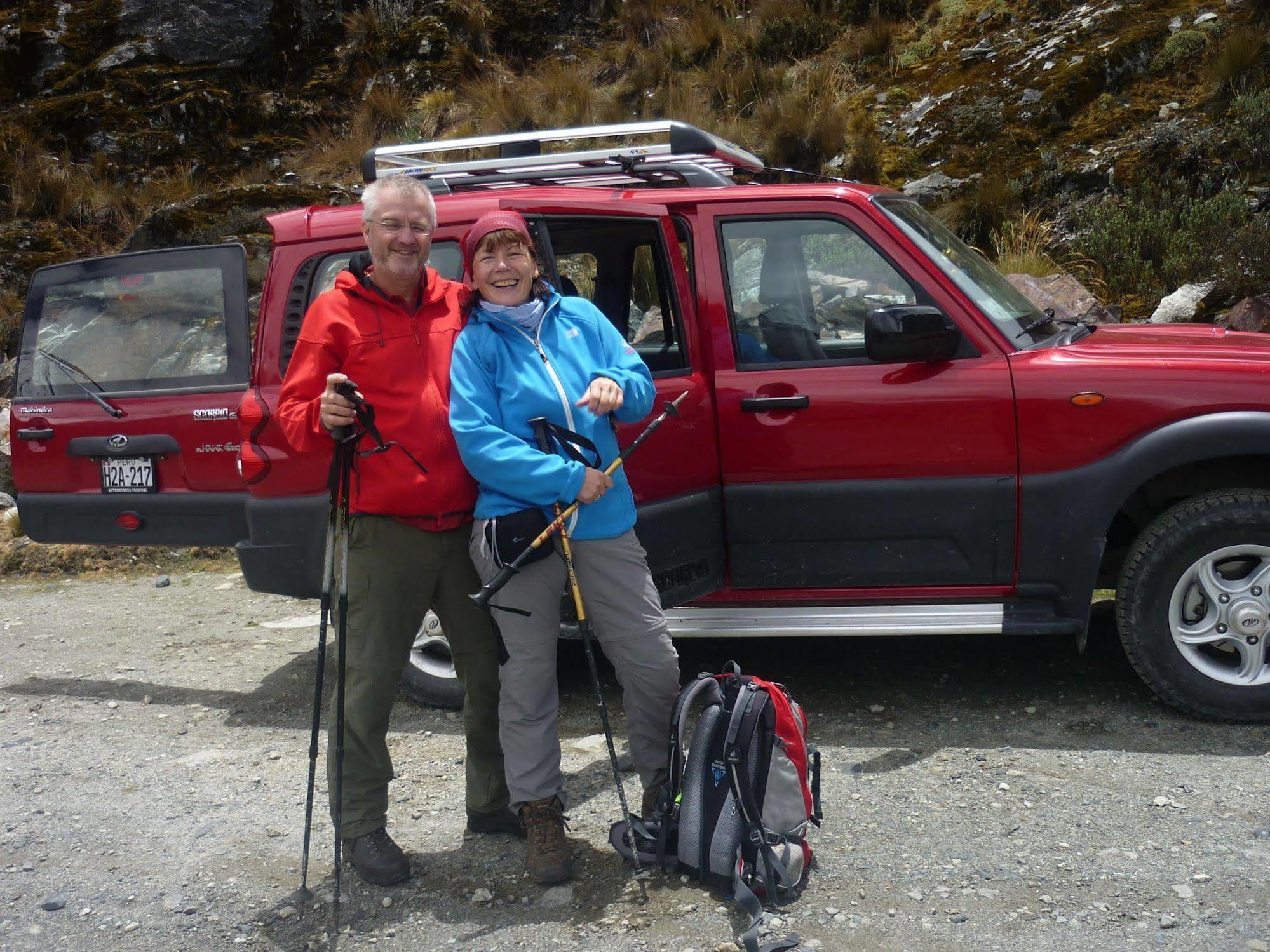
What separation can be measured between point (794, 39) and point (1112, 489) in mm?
10376

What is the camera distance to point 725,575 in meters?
4.59

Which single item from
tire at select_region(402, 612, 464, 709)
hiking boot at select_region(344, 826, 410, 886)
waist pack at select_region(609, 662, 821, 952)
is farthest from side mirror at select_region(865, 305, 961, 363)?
hiking boot at select_region(344, 826, 410, 886)

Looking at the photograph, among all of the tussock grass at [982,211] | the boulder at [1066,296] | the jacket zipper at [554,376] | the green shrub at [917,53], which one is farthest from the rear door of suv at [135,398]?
the green shrub at [917,53]

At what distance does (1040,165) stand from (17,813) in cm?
908

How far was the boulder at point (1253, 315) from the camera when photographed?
727 cm

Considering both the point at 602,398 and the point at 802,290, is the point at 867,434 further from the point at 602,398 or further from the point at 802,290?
the point at 602,398

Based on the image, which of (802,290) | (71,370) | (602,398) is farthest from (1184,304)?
(71,370)

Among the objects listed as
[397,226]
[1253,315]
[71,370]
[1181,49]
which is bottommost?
[1253,315]

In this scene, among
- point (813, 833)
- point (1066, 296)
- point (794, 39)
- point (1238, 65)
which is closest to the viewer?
point (813, 833)

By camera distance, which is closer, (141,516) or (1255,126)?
(141,516)

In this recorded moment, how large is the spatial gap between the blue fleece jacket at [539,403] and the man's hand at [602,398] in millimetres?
70

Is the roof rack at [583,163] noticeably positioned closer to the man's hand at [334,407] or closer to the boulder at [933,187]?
the man's hand at [334,407]

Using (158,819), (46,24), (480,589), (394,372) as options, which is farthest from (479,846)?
(46,24)

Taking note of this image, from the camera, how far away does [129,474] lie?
5.71 meters
